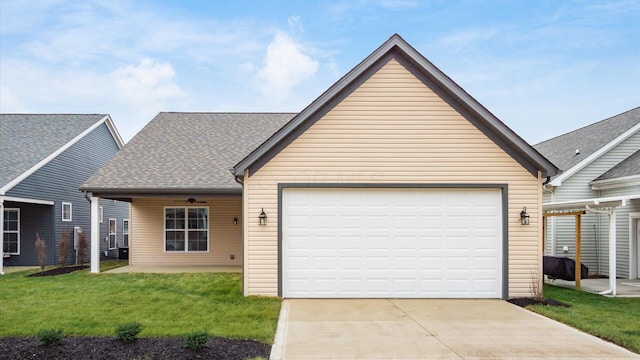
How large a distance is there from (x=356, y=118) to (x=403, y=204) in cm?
216

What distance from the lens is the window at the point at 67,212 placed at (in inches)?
742

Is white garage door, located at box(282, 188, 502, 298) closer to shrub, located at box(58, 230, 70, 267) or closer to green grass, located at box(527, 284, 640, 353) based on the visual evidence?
green grass, located at box(527, 284, 640, 353)

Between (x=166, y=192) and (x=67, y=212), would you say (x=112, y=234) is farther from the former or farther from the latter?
(x=166, y=192)

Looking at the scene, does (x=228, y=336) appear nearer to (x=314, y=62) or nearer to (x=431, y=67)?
(x=431, y=67)

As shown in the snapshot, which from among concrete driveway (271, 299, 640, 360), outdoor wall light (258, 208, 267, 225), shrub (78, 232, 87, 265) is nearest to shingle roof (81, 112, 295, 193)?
shrub (78, 232, 87, 265)

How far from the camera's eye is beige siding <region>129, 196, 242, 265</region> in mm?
17297

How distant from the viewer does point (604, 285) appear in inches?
514

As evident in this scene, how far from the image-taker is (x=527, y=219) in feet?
33.6

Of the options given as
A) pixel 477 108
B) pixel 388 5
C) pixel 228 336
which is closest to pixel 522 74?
pixel 388 5

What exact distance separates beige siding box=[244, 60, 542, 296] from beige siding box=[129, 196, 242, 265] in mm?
7303

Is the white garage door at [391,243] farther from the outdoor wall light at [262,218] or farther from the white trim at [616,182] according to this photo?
the white trim at [616,182]

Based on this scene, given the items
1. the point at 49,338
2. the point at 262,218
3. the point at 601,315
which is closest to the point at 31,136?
the point at 262,218

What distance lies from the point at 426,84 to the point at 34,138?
16.6 metres

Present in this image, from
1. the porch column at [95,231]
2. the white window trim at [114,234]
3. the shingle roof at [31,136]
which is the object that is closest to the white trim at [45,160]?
the shingle roof at [31,136]
